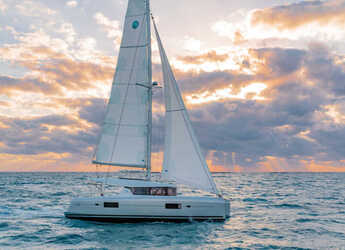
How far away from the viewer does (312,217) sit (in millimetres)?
23328

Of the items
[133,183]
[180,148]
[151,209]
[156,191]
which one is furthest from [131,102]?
[151,209]

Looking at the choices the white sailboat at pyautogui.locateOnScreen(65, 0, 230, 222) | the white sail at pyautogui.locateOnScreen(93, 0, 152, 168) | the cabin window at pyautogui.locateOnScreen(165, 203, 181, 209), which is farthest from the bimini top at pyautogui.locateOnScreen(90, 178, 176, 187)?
the cabin window at pyautogui.locateOnScreen(165, 203, 181, 209)

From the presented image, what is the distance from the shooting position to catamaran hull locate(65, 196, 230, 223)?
17.6 meters

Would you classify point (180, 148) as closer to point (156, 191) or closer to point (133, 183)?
point (156, 191)

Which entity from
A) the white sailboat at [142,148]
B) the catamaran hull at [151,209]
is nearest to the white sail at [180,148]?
the white sailboat at [142,148]

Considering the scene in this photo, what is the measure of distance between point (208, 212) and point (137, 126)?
648 cm

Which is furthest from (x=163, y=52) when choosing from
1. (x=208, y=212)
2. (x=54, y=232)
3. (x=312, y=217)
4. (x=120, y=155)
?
(x=312, y=217)

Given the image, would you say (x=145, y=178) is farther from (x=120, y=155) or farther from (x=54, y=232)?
(x=54, y=232)

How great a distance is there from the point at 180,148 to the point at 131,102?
4.03 meters

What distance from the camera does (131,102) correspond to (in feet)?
61.8

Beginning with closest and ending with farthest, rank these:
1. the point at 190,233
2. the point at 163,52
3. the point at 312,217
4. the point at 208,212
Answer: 1. the point at 190,233
2. the point at 208,212
3. the point at 163,52
4. the point at 312,217

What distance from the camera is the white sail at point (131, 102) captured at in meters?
18.6

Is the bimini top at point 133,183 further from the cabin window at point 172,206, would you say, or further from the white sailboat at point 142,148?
the cabin window at point 172,206

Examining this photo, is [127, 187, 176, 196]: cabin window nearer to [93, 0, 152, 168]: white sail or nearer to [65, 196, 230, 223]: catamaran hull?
[65, 196, 230, 223]: catamaran hull
